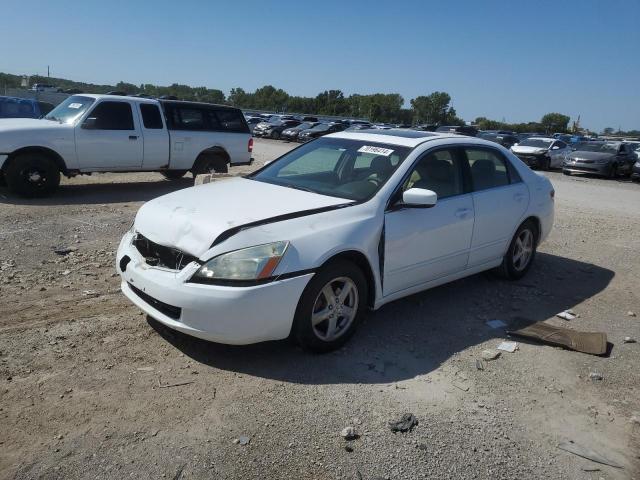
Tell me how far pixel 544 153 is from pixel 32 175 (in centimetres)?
2207

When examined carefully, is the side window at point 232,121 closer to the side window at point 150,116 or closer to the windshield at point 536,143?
the side window at point 150,116

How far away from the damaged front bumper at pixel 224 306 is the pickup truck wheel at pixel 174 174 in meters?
8.61

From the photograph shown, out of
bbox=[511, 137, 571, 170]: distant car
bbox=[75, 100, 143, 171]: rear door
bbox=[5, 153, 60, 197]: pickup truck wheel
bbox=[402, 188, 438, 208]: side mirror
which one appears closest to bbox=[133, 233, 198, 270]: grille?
bbox=[402, 188, 438, 208]: side mirror

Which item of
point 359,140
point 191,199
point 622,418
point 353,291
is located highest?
point 359,140

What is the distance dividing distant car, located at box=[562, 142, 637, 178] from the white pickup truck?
52.3ft

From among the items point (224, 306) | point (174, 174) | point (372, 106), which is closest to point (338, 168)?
point (224, 306)

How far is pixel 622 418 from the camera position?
11.7 feet

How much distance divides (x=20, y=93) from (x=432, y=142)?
1527 inches

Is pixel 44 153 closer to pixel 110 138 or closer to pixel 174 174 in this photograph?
pixel 110 138

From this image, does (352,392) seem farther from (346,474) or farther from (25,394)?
(25,394)

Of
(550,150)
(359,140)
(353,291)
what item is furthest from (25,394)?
(550,150)

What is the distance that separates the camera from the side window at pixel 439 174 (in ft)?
15.6

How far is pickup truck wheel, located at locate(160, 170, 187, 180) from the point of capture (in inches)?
474

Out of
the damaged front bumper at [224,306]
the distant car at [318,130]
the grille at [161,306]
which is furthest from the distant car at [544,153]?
the grille at [161,306]
